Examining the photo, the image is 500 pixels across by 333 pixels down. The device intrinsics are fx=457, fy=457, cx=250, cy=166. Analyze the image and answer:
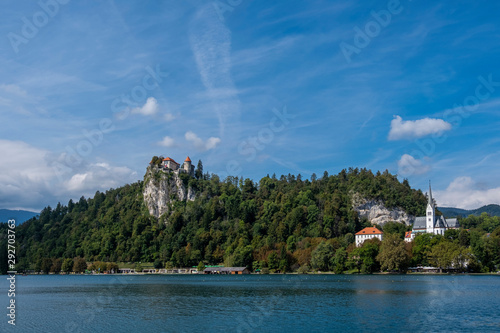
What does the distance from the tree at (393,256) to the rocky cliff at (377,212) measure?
7327 centimetres

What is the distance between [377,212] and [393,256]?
Result: 81784mm

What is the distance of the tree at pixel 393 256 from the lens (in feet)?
390

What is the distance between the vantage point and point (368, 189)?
199 metres

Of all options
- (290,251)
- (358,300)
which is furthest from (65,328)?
(290,251)

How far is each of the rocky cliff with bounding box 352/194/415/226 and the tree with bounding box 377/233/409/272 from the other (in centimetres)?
7327

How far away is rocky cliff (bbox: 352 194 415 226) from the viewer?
19638 centimetres

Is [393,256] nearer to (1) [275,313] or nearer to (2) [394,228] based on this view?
(2) [394,228]

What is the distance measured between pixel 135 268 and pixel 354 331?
16840 centimetres

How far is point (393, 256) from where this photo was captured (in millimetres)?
118438

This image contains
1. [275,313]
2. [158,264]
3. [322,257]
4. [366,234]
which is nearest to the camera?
[275,313]

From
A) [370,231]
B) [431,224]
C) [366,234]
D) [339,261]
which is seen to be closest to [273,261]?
[339,261]

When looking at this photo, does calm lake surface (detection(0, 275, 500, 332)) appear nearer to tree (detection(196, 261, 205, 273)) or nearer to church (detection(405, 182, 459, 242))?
church (detection(405, 182, 459, 242))

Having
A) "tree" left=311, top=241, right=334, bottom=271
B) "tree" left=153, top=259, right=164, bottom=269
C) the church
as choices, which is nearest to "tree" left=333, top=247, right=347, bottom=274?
"tree" left=311, top=241, right=334, bottom=271

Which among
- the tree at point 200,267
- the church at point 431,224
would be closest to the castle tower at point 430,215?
the church at point 431,224
